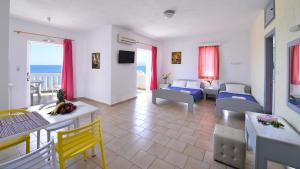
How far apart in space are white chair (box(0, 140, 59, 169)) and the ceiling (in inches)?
110

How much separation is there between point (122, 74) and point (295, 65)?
4.20m

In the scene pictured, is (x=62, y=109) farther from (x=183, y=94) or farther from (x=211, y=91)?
(x=211, y=91)

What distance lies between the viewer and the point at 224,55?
536 centimetres

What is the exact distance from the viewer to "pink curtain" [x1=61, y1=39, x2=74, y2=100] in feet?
15.6

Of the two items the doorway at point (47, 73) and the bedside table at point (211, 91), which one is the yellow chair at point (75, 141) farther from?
the bedside table at point (211, 91)

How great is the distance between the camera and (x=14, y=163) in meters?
0.86

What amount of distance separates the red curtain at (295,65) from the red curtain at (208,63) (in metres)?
3.82

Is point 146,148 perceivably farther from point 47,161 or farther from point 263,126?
point 263,126

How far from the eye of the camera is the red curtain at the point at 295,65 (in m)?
1.60

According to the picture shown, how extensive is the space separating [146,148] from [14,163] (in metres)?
1.64

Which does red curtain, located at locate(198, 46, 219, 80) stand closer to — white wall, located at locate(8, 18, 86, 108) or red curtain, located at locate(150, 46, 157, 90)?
red curtain, located at locate(150, 46, 157, 90)

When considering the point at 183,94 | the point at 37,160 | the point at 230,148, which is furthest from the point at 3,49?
the point at 183,94

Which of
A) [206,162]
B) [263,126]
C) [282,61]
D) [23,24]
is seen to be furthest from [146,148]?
[23,24]

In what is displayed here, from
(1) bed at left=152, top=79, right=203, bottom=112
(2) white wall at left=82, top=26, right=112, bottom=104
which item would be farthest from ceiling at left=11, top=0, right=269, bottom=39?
(1) bed at left=152, top=79, right=203, bottom=112
